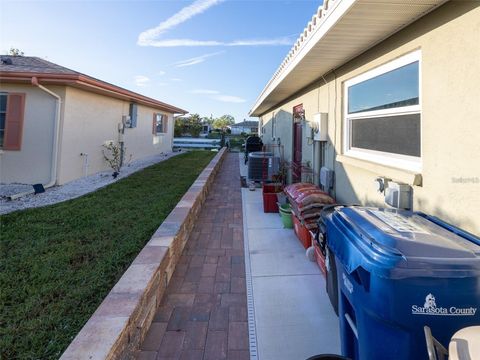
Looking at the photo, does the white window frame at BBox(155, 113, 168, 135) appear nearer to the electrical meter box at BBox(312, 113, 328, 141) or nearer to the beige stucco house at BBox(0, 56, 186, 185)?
the beige stucco house at BBox(0, 56, 186, 185)

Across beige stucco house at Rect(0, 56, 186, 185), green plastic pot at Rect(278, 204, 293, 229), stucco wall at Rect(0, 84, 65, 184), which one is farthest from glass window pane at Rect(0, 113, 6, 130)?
green plastic pot at Rect(278, 204, 293, 229)

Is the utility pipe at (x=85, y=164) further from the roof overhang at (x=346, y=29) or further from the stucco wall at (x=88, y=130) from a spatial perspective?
the roof overhang at (x=346, y=29)

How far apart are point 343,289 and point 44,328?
94.7 inches

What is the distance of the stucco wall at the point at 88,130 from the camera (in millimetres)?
8523

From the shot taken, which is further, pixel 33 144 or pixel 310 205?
pixel 33 144

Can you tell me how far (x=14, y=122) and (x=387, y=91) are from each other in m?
9.28

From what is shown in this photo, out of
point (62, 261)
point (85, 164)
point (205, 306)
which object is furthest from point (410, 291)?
point (85, 164)

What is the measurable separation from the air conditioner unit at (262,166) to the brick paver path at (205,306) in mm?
4570

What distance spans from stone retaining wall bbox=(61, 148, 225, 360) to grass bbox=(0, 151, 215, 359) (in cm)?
33

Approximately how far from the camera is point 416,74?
10.4ft

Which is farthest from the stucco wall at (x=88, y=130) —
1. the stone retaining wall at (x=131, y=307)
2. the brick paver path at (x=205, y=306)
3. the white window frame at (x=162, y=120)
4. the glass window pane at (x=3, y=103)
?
the stone retaining wall at (x=131, y=307)

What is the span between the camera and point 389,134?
383 centimetres

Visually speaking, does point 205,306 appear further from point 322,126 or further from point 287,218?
point 322,126

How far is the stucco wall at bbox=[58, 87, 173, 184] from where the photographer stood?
8.52 m
